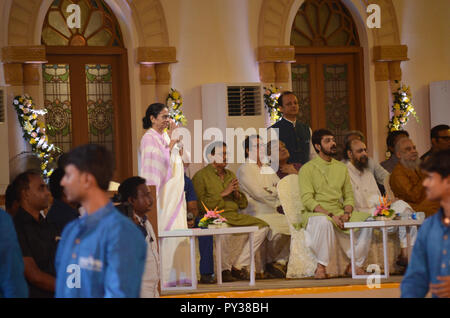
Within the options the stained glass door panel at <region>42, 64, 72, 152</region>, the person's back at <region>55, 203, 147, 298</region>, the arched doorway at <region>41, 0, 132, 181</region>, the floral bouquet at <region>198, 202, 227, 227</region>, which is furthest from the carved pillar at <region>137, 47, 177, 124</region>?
the person's back at <region>55, 203, 147, 298</region>

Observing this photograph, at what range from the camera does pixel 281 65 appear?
9.53m

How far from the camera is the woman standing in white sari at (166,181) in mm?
6766

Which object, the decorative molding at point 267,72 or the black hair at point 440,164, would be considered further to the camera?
the decorative molding at point 267,72

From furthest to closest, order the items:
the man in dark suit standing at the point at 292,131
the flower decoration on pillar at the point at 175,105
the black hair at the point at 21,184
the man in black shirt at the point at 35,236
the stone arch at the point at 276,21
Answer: the stone arch at the point at 276,21 < the flower decoration on pillar at the point at 175,105 < the man in dark suit standing at the point at 292,131 < the black hair at the point at 21,184 < the man in black shirt at the point at 35,236

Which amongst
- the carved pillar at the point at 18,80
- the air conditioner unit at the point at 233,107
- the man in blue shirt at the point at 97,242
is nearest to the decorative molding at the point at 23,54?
the carved pillar at the point at 18,80

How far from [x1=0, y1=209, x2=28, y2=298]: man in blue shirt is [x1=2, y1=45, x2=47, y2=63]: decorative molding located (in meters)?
5.28

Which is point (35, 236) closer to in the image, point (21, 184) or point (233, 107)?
point (21, 184)

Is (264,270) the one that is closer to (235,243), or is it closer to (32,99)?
(235,243)

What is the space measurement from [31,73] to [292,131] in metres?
2.80

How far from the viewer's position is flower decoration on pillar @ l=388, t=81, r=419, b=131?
9.86 metres

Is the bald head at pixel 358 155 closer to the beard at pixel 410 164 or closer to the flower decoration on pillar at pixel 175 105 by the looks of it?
the beard at pixel 410 164

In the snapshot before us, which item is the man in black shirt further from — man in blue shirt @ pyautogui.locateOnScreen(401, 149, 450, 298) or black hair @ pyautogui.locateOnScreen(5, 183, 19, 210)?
man in blue shirt @ pyautogui.locateOnScreen(401, 149, 450, 298)

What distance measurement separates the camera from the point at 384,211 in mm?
6656

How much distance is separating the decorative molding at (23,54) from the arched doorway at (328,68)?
309 cm
